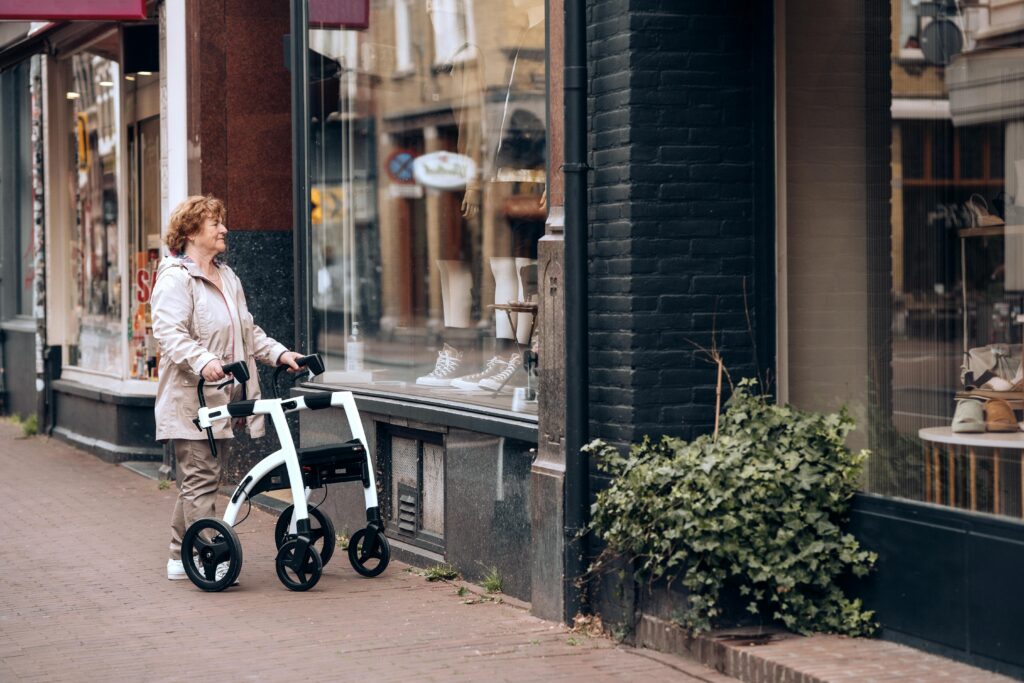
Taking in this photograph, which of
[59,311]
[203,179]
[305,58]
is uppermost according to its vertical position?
[305,58]

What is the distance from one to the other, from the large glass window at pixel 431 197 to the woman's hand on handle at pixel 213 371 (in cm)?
133

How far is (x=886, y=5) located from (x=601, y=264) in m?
1.57

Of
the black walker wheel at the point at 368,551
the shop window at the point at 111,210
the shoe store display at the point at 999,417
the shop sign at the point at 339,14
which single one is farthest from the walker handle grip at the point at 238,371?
the shop window at the point at 111,210

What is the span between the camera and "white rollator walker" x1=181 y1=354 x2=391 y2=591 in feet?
Result: 24.8

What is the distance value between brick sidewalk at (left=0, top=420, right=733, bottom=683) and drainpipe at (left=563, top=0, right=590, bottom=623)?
1.37 ft

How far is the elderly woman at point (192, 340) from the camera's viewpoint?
25.8ft

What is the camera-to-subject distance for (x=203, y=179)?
36.6ft

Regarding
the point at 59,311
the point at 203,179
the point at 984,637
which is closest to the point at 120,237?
the point at 59,311

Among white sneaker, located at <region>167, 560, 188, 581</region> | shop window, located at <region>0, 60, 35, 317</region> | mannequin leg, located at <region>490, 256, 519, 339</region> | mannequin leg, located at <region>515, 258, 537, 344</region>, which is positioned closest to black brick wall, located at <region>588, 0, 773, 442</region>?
mannequin leg, located at <region>515, 258, 537, 344</region>

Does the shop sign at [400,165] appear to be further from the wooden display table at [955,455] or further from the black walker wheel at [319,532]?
the wooden display table at [955,455]

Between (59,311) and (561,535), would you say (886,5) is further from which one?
(59,311)

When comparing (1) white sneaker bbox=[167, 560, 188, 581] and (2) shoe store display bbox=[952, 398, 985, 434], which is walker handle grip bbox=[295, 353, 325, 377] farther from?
(2) shoe store display bbox=[952, 398, 985, 434]

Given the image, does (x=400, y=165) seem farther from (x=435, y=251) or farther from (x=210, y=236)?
(x=210, y=236)

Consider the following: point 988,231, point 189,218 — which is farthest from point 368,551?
point 988,231
